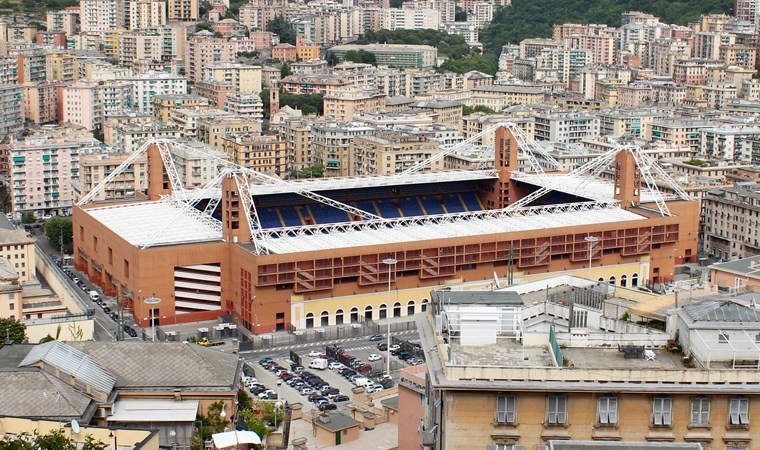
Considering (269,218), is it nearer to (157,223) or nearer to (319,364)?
(157,223)

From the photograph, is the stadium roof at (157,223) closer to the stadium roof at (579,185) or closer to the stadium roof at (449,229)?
the stadium roof at (449,229)

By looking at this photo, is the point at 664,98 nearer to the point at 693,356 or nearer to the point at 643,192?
the point at 643,192

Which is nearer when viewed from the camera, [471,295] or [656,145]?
[471,295]

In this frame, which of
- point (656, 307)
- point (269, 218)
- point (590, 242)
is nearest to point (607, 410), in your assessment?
point (656, 307)

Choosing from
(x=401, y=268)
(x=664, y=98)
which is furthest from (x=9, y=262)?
(x=664, y=98)

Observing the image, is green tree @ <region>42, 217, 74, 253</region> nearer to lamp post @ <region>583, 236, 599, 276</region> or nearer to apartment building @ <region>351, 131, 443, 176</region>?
apartment building @ <region>351, 131, 443, 176</region>

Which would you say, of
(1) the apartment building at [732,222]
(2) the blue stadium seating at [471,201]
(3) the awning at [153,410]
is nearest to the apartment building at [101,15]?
(2) the blue stadium seating at [471,201]

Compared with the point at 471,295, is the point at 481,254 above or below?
below
